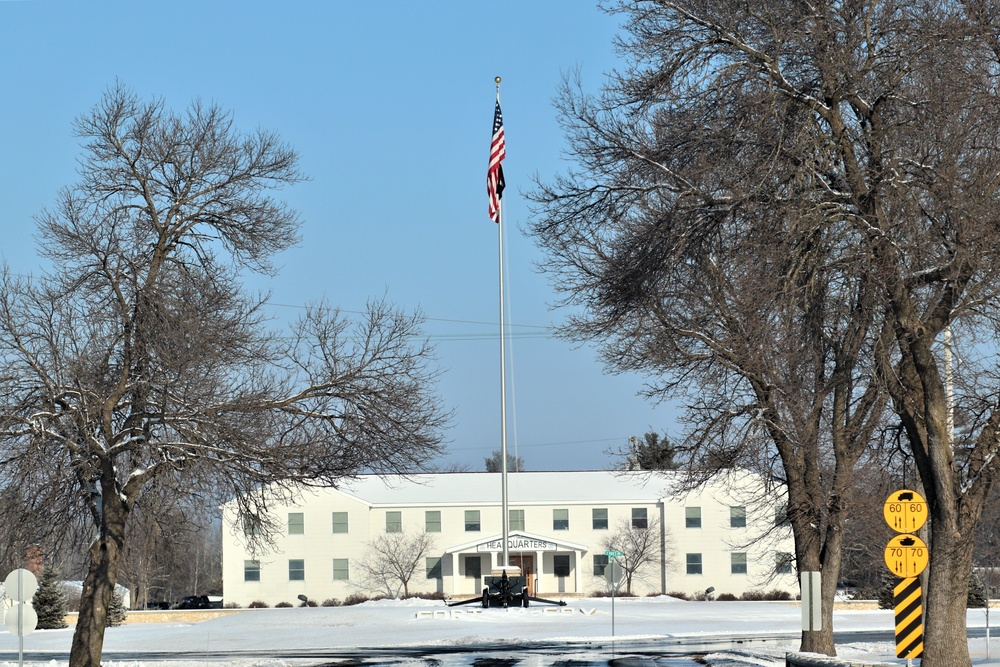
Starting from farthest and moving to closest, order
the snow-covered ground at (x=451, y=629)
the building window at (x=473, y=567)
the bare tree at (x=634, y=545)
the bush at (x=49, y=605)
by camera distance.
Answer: the building window at (x=473, y=567), the bare tree at (x=634, y=545), the bush at (x=49, y=605), the snow-covered ground at (x=451, y=629)

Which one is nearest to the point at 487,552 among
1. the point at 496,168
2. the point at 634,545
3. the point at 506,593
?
the point at 634,545

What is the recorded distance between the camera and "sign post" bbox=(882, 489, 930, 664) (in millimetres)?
14844

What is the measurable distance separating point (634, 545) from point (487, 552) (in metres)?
8.73

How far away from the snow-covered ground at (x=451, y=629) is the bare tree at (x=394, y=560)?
35.1 feet

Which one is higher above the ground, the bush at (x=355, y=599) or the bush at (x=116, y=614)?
the bush at (x=116, y=614)

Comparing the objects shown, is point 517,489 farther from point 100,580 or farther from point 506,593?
point 100,580

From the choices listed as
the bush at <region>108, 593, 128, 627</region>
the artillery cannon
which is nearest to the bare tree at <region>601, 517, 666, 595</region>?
the artillery cannon

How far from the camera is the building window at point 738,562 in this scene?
7344 centimetres

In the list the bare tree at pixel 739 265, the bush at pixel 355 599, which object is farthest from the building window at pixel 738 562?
the bare tree at pixel 739 265

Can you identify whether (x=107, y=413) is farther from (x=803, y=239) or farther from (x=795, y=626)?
(x=795, y=626)

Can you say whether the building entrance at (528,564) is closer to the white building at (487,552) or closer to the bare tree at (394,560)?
the white building at (487,552)

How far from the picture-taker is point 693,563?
73.6 metres

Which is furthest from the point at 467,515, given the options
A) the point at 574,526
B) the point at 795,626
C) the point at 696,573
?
the point at 795,626

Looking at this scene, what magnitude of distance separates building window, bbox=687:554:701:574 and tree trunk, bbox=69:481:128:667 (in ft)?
183
